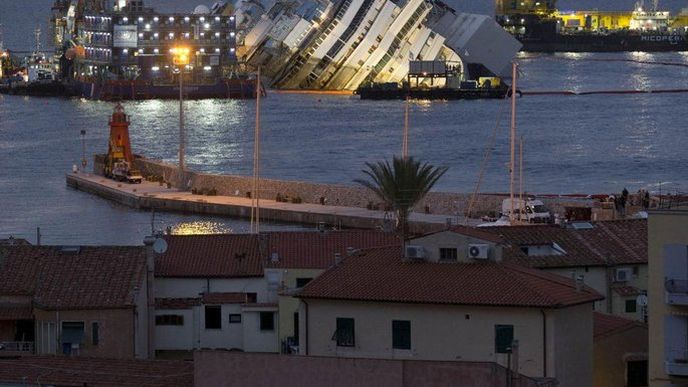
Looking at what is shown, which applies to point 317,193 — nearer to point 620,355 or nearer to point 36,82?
point 620,355

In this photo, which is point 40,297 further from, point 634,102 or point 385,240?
point 634,102

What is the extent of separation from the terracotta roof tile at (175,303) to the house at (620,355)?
3655mm

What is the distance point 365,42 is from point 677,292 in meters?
61.9

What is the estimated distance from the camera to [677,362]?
1037 centimetres

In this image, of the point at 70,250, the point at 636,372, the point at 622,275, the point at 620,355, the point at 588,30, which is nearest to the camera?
the point at 636,372

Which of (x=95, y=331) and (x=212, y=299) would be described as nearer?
(x=95, y=331)

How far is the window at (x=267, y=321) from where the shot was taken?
14984mm

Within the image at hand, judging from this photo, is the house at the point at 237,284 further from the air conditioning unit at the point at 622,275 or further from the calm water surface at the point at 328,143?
the calm water surface at the point at 328,143

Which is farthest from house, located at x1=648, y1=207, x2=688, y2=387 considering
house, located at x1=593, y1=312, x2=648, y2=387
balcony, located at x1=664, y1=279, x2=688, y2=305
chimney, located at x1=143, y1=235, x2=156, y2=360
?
chimney, located at x1=143, y1=235, x2=156, y2=360

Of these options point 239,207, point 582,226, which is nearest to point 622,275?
point 582,226

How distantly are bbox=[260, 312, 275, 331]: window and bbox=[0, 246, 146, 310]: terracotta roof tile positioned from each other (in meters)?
0.89

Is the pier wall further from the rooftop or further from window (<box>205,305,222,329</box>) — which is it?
window (<box>205,305,222,329</box>)

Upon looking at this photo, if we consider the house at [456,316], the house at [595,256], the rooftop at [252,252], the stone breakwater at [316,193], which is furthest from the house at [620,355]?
the stone breakwater at [316,193]

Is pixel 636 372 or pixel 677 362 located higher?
pixel 677 362
